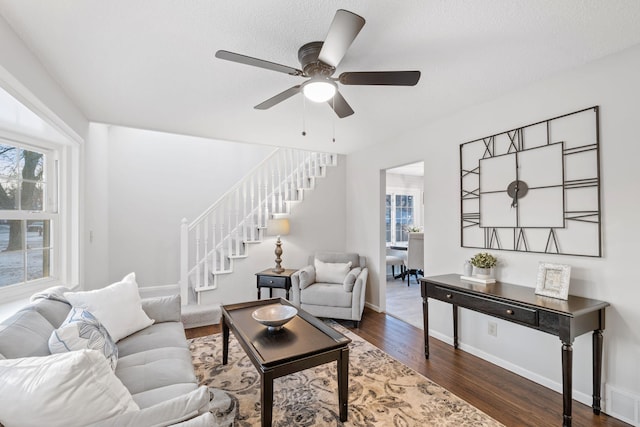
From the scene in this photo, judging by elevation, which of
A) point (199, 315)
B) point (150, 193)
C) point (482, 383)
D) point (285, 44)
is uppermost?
point (285, 44)

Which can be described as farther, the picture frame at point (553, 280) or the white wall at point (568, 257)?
the picture frame at point (553, 280)

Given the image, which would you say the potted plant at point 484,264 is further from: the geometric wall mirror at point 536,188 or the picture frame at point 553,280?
the picture frame at point 553,280

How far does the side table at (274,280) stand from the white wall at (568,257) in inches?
69.4

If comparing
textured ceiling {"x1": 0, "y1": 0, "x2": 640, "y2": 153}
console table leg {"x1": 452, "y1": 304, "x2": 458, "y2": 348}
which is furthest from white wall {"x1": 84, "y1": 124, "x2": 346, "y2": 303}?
console table leg {"x1": 452, "y1": 304, "x2": 458, "y2": 348}

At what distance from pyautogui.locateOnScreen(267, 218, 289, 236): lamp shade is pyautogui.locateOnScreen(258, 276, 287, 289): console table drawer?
624 millimetres

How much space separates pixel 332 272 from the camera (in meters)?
4.04

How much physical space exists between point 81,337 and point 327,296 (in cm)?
253

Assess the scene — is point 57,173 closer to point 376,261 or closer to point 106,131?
point 106,131

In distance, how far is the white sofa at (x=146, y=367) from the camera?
41.0 inches

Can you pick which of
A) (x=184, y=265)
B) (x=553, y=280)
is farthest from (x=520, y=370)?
(x=184, y=265)

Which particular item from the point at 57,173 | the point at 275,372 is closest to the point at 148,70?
the point at 57,173

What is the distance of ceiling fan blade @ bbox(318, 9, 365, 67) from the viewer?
4.39 feet

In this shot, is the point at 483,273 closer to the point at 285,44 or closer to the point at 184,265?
the point at 285,44

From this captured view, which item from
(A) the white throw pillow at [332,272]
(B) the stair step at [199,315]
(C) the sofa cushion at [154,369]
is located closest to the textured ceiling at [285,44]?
(C) the sofa cushion at [154,369]
